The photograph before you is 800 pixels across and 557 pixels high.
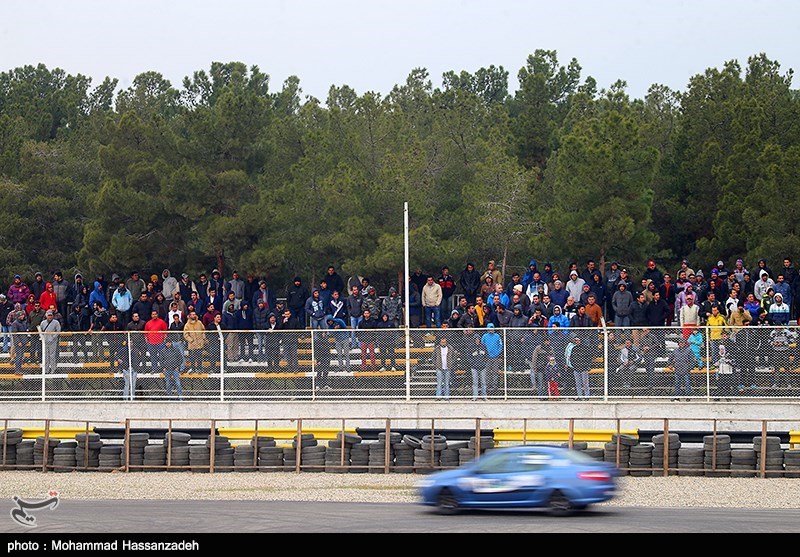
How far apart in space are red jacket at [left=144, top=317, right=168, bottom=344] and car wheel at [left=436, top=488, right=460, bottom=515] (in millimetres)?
12065

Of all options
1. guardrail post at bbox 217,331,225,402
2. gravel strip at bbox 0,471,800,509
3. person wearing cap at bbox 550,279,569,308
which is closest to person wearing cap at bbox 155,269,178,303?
guardrail post at bbox 217,331,225,402

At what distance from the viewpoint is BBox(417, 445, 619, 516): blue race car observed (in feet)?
62.3

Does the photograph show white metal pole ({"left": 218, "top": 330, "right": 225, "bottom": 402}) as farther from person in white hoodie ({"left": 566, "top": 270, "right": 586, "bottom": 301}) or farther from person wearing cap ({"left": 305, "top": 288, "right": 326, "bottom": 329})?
person in white hoodie ({"left": 566, "top": 270, "right": 586, "bottom": 301})

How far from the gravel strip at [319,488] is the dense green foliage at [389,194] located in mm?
14285

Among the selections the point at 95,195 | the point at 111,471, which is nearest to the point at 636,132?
the point at 95,195

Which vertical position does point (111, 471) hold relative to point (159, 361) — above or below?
below

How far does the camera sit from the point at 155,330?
31.4 m

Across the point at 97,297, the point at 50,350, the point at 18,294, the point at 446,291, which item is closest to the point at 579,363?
the point at 446,291

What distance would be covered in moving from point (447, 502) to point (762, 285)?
45.6 ft

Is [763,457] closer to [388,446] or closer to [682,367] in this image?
[682,367]

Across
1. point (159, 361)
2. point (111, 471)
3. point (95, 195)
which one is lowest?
point (111, 471)
